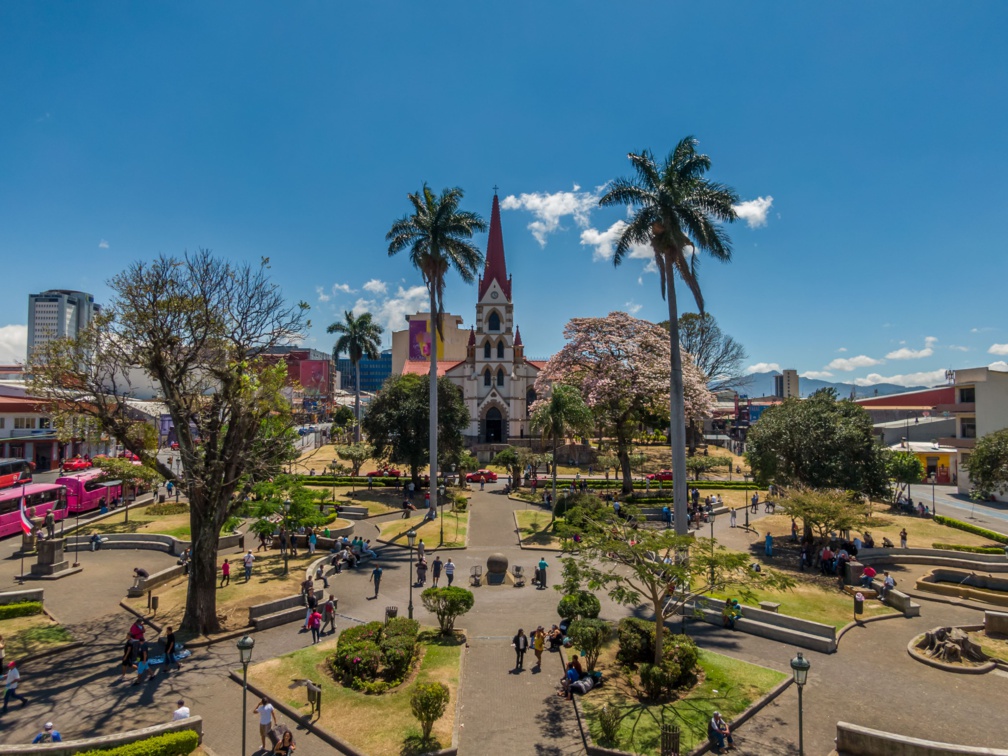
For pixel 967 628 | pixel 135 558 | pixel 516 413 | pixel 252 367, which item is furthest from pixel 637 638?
pixel 516 413

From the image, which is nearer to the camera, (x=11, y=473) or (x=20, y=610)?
(x=20, y=610)

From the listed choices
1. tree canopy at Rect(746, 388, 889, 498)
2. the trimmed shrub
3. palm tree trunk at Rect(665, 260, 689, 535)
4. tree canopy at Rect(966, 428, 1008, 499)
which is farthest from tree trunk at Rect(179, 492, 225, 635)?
tree canopy at Rect(966, 428, 1008, 499)

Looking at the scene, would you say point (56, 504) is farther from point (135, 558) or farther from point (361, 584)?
point (361, 584)

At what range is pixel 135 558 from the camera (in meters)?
27.9

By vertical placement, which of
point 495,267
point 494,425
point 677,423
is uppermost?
point 495,267

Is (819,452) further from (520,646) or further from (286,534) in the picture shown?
(286,534)

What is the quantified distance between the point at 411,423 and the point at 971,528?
35189 mm

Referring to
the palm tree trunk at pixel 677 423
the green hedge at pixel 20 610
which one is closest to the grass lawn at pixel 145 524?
the green hedge at pixel 20 610

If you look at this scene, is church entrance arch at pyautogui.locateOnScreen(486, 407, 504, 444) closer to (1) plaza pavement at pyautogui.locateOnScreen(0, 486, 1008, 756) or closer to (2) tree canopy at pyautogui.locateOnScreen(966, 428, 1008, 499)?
(2) tree canopy at pyautogui.locateOnScreen(966, 428, 1008, 499)

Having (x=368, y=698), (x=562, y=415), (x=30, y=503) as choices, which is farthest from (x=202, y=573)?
(x=562, y=415)

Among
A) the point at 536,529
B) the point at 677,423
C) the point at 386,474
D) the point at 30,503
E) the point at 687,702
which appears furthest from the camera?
the point at 386,474

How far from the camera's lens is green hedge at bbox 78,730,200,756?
444 inches

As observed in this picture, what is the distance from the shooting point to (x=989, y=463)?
32219 millimetres

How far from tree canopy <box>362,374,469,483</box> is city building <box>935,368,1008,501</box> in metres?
38.7
